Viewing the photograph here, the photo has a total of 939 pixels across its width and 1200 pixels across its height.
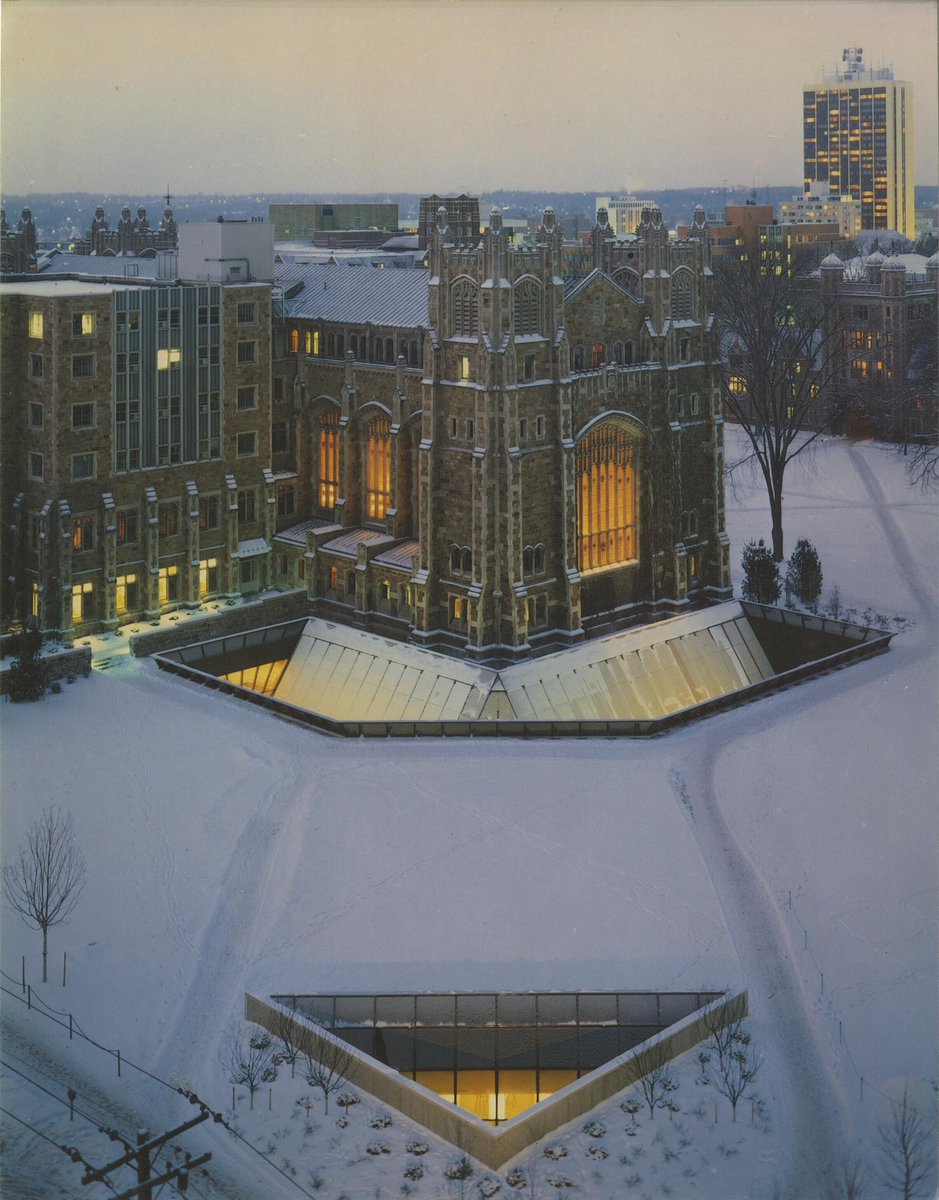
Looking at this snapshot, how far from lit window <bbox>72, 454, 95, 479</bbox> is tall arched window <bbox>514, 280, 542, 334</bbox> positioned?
20.2m

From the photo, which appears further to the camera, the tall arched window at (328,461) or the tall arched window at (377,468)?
the tall arched window at (328,461)

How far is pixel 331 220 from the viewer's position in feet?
493

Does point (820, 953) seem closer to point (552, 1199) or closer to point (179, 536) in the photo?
point (552, 1199)

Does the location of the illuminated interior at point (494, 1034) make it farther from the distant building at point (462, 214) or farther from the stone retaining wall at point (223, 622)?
the distant building at point (462, 214)

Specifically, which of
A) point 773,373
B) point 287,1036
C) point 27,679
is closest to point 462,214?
point 773,373

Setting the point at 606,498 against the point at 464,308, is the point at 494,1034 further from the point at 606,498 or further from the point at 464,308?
the point at 606,498

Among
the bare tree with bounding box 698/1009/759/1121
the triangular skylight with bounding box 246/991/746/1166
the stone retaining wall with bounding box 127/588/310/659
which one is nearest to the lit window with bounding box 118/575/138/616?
the stone retaining wall with bounding box 127/588/310/659

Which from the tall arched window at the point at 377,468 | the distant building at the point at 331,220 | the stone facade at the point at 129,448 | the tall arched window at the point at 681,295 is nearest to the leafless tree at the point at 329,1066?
the stone facade at the point at 129,448

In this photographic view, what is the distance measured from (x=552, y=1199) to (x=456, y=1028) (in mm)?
7056

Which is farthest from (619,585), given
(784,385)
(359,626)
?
(784,385)

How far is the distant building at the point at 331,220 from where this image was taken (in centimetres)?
14675

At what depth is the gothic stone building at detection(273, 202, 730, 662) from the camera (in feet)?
227

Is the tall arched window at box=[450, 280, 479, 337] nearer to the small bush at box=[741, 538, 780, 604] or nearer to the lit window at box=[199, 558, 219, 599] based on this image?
the lit window at box=[199, 558, 219, 599]

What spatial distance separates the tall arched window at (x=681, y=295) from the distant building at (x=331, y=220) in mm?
73637
